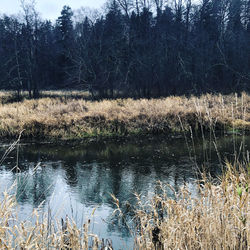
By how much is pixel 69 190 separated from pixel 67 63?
26584 millimetres

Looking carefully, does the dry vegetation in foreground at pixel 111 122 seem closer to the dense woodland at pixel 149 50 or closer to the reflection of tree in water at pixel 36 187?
the reflection of tree in water at pixel 36 187

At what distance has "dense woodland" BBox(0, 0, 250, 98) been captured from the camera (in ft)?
73.0

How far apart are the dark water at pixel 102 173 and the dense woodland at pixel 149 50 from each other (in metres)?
11.9

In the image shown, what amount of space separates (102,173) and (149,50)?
17.0 m

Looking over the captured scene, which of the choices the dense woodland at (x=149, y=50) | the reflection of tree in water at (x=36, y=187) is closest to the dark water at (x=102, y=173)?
the reflection of tree in water at (x=36, y=187)

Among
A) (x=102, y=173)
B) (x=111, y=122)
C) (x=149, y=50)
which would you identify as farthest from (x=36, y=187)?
(x=149, y=50)

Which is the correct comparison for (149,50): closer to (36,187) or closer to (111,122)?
(111,122)

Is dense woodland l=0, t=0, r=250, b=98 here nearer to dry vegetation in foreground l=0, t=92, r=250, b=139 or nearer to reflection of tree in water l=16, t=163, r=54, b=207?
dry vegetation in foreground l=0, t=92, r=250, b=139

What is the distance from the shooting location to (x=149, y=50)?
22766 mm

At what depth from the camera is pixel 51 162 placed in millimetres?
8617

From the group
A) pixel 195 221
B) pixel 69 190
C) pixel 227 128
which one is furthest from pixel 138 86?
pixel 195 221

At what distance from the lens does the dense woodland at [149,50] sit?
2225cm

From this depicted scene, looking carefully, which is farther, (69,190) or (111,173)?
(111,173)

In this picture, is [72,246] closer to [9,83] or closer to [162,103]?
[162,103]
